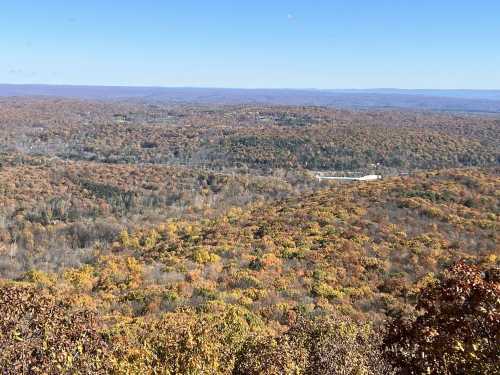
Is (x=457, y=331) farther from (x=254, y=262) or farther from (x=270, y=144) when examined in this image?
(x=270, y=144)

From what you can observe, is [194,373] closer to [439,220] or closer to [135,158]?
[439,220]

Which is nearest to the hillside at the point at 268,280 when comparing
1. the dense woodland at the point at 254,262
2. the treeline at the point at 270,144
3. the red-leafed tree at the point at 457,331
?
the dense woodland at the point at 254,262

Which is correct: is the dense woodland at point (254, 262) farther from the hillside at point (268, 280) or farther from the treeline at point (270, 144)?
the treeline at point (270, 144)

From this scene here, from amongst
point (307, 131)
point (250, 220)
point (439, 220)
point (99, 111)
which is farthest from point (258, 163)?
point (99, 111)

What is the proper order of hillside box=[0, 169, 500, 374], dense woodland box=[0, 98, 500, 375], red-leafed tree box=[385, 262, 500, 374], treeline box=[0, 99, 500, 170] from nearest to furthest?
red-leafed tree box=[385, 262, 500, 374] → dense woodland box=[0, 98, 500, 375] → hillside box=[0, 169, 500, 374] → treeline box=[0, 99, 500, 170]

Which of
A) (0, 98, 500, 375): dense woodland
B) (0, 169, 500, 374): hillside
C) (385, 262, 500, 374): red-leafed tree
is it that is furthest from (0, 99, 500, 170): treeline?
(385, 262, 500, 374): red-leafed tree

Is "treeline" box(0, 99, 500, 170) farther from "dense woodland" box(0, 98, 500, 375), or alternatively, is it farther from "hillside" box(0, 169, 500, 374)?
"hillside" box(0, 169, 500, 374)

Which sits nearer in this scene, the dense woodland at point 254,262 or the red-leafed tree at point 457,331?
the red-leafed tree at point 457,331

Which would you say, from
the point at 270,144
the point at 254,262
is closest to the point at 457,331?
the point at 254,262
